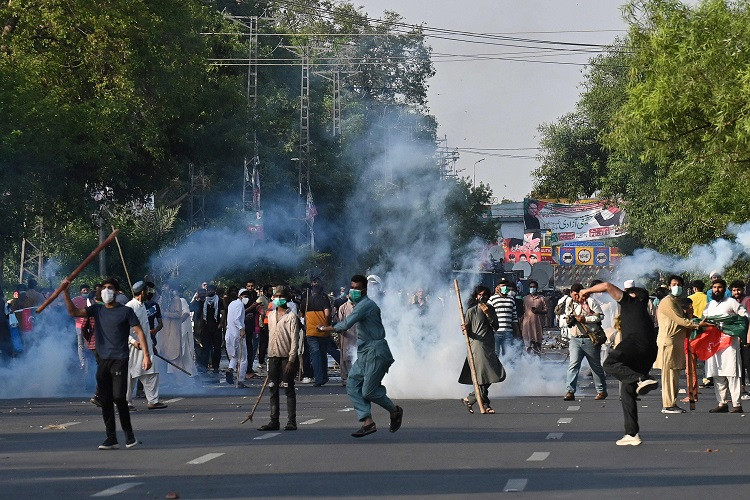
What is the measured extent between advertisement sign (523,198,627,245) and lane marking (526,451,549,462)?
2456 inches

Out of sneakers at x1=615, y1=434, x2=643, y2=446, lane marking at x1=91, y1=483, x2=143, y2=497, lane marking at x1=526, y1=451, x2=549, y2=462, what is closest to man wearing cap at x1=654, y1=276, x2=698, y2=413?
sneakers at x1=615, y1=434, x2=643, y2=446

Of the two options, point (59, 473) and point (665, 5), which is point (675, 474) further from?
point (665, 5)

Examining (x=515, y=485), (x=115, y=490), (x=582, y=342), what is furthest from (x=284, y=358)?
(x=582, y=342)

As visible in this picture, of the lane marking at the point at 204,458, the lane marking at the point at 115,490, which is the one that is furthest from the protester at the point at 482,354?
the lane marking at the point at 115,490

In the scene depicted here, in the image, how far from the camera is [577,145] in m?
77.5

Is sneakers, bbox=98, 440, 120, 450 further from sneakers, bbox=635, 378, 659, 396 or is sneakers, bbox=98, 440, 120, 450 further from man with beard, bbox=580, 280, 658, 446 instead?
sneakers, bbox=635, 378, 659, 396

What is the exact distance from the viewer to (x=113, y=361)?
1528cm

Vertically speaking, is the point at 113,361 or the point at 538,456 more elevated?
the point at 113,361

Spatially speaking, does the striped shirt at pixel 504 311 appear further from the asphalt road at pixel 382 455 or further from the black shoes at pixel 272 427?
the black shoes at pixel 272 427

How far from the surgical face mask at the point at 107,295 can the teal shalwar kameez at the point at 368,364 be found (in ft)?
7.46

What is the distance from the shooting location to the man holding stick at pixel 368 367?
638 inches

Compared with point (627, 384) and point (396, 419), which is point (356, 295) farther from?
point (627, 384)

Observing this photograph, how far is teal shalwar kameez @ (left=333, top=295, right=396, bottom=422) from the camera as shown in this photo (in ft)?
53.4

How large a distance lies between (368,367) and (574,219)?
66108 millimetres
